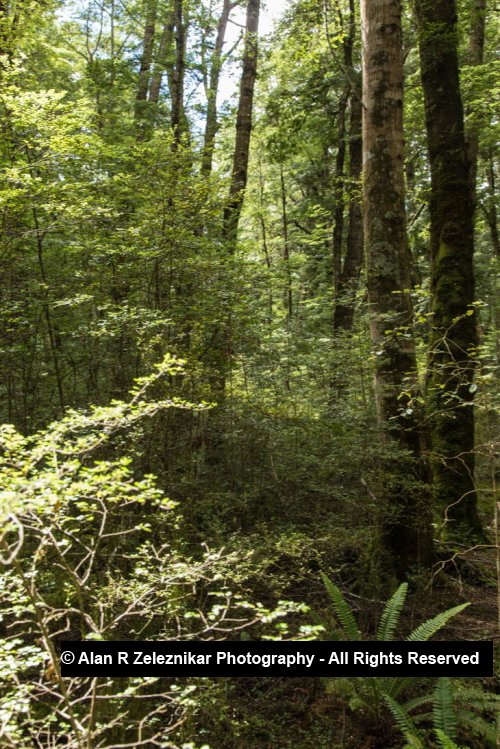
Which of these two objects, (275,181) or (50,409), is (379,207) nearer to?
(50,409)

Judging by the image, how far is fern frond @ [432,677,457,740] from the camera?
323 cm

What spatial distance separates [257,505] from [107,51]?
790 inches

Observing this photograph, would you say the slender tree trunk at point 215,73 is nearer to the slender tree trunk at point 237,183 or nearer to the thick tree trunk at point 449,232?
the slender tree trunk at point 237,183

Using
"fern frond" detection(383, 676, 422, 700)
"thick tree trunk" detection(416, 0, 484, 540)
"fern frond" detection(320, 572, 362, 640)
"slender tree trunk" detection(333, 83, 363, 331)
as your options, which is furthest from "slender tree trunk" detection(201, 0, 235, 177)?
"fern frond" detection(383, 676, 422, 700)

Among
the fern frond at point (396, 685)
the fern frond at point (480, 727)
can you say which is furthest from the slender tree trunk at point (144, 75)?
the fern frond at point (480, 727)

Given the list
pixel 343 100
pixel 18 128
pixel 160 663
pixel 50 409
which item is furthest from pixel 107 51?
pixel 160 663

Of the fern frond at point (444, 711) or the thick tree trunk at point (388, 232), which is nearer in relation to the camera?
the fern frond at point (444, 711)

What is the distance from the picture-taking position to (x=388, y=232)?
527cm

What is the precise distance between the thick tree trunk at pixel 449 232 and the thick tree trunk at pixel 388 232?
125 cm

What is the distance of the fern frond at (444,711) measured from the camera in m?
3.23

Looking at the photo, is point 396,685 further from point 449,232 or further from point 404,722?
point 449,232

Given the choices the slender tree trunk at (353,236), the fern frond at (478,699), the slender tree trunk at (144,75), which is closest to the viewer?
the fern frond at (478,699)

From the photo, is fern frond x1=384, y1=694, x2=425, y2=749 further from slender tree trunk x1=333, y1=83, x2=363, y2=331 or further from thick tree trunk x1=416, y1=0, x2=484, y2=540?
slender tree trunk x1=333, y1=83, x2=363, y2=331

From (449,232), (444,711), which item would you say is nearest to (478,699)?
(444,711)
